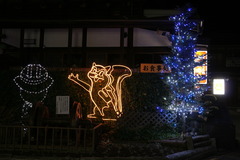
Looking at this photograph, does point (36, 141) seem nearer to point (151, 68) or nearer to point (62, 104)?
point (62, 104)

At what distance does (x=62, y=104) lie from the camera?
1022 centimetres

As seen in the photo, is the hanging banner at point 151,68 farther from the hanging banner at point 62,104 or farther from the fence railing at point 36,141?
the fence railing at point 36,141

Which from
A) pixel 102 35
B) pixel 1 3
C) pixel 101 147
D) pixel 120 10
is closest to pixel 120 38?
pixel 102 35

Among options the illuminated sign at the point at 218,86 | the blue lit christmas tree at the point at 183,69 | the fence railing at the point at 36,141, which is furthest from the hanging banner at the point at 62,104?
the illuminated sign at the point at 218,86

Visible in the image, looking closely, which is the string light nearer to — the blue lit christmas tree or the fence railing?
the fence railing

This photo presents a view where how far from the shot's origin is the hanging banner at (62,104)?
9.96 metres

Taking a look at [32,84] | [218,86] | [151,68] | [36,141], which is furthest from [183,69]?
[218,86]

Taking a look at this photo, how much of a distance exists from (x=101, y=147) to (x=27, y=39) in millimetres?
8934

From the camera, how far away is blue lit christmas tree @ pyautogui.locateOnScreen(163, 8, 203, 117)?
30.1ft

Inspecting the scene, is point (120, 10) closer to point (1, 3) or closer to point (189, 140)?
point (1, 3)

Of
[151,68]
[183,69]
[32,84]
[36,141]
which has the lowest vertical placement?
[36,141]

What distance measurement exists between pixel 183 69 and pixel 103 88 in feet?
12.3

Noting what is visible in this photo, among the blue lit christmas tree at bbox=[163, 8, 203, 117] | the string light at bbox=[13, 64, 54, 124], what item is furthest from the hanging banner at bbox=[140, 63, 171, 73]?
the string light at bbox=[13, 64, 54, 124]

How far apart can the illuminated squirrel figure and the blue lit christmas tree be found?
2.23 m
